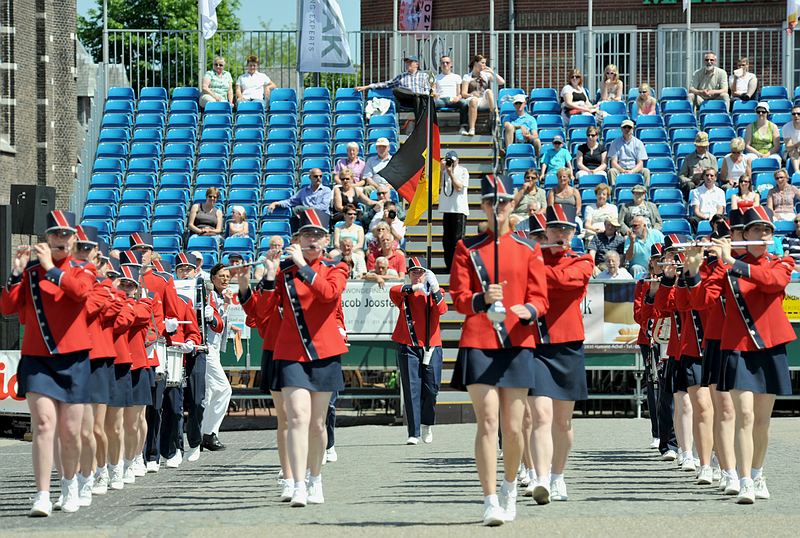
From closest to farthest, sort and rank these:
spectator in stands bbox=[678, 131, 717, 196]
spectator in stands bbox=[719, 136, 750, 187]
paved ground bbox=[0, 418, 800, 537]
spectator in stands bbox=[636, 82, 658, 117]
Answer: paved ground bbox=[0, 418, 800, 537]
spectator in stands bbox=[719, 136, 750, 187]
spectator in stands bbox=[678, 131, 717, 196]
spectator in stands bbox=[636, 82, 658, 117]

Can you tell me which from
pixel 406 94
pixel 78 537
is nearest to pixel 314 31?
pixel 406 94

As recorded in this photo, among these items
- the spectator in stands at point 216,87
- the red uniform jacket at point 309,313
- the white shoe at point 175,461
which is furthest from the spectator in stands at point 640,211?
the red uniform jacket at point 309,313

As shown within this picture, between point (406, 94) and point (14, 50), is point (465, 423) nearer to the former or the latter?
point (406, 94)

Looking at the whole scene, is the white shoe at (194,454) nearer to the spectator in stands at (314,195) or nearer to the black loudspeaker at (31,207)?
the black loudspeaker at (31,207)

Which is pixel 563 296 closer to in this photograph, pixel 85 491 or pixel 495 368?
pixel 495 368

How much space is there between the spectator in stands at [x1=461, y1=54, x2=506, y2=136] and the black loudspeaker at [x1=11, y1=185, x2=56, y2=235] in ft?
29.0

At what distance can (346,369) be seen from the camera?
71.1ft

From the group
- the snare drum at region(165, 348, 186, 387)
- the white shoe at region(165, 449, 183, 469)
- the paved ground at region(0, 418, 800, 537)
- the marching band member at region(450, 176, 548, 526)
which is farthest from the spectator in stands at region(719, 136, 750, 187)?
the marching band member at region(450, 176, 548, 526)

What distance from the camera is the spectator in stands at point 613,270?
21.9 metres

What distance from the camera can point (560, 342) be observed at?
39.5 feet

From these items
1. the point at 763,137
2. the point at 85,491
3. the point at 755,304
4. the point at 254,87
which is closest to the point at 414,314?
the point at 85,491

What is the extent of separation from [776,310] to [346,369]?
10278 millimetres

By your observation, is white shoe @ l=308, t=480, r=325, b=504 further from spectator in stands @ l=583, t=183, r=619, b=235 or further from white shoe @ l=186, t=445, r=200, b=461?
spectator in stands @ l=583, t=183, r=619, b=235

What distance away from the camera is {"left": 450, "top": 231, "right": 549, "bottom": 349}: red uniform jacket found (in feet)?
35.4
